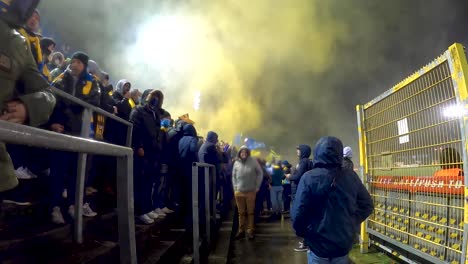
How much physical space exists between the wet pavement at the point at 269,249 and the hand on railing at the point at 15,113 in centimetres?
481

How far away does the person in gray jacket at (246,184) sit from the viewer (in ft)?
23.0

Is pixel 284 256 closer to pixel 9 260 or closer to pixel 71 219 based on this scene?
pixel 71 219

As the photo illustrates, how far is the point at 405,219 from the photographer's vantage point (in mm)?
4352

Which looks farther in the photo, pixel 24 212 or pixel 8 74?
pixel 24 212

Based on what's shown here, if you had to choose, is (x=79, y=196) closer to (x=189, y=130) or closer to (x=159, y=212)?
(x=159, y=212)

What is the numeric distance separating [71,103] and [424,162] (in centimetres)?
399

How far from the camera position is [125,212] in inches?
53.1

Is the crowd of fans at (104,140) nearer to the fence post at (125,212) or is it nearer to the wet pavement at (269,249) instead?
the fence post at (125,212)

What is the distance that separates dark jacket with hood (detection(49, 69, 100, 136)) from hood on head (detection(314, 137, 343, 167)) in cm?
235

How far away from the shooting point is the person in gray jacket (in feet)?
23.0

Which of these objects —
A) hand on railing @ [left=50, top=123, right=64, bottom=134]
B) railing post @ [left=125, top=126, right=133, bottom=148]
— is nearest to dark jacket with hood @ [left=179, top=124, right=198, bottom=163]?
railing post @ [left=125, top=126, right=133, bottom=148]

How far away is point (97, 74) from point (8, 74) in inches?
168

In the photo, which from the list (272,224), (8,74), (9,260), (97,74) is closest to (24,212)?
(9,260)

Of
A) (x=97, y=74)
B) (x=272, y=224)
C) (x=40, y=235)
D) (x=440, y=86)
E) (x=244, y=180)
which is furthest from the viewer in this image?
(x=272, y=224)
